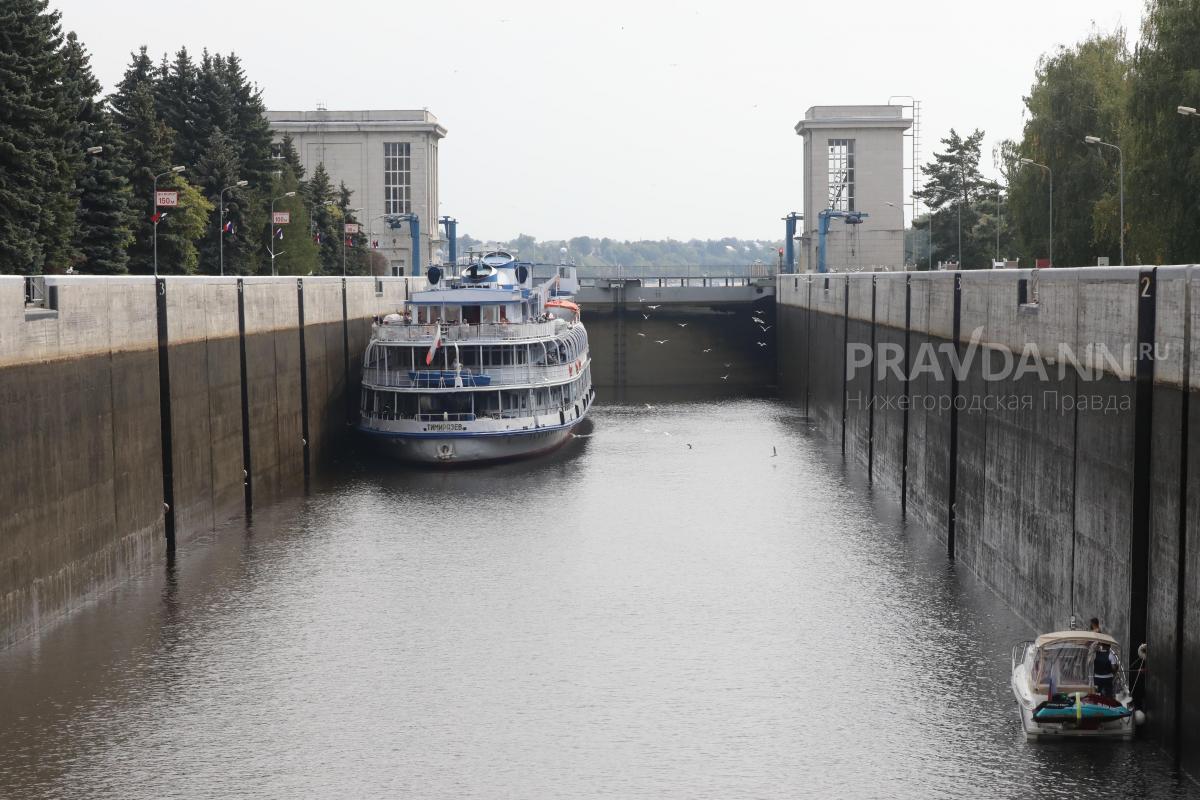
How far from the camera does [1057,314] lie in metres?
30.9

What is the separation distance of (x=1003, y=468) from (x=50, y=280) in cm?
2239

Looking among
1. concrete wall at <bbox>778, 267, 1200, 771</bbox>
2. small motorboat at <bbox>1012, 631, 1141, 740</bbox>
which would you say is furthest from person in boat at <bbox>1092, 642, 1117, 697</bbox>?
concrete wall at <bbox>778, 267, 1200, 771</bbox>

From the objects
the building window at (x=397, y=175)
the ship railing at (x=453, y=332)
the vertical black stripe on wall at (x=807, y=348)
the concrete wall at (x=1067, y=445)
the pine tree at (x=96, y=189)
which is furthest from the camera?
the building window at (x=397, y=175)

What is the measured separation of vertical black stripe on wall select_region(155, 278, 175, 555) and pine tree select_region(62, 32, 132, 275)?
24481mm

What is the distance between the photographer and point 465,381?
57.4 m

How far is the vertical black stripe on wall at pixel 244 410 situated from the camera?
161 feet

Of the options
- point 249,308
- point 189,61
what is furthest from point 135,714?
point 189,61

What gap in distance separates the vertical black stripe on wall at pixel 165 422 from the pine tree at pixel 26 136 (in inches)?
652

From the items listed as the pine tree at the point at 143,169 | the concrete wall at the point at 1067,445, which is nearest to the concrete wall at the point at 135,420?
the pine tree at the point at 143,169

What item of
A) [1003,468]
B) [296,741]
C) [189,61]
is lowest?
[296,741]

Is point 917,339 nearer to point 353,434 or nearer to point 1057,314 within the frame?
point 1057,314

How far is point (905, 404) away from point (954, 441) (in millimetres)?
8630

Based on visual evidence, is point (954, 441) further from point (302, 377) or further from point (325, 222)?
point (325, 222)

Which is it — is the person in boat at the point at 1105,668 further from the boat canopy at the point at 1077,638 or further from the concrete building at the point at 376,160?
the concrete building at the point at 376,160
